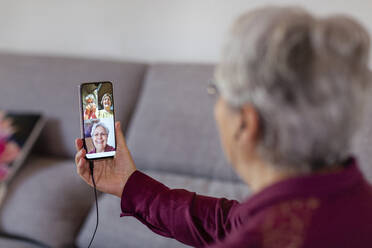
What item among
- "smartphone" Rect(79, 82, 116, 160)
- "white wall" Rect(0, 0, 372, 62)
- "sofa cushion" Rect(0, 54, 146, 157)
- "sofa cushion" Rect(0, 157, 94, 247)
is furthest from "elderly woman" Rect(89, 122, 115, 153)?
"white wall" Rect(0, 0, 372, 62)

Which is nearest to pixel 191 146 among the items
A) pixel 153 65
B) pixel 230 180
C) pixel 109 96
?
pixel 230 180

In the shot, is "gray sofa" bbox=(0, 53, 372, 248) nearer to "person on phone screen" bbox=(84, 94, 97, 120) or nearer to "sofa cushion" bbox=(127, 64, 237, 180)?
"sofa cushion" bbox=(127, 64, 237, 180)

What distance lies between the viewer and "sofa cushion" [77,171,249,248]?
139 cm

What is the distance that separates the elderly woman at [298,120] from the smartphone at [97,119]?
1.24 feet

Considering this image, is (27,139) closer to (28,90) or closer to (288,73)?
(28,90)

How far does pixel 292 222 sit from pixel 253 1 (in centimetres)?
150

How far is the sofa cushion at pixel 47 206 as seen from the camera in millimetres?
1521

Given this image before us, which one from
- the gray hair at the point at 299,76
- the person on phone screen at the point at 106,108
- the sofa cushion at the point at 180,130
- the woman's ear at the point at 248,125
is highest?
the gray hair at the point at 299,76

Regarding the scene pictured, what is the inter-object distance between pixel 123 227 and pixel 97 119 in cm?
53

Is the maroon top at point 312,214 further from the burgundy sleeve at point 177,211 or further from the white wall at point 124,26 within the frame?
the white wall at point 124,26

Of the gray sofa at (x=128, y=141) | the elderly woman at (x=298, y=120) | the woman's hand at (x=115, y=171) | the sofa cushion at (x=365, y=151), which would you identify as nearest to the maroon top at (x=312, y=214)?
the elderly woman at (x=298, y=120)

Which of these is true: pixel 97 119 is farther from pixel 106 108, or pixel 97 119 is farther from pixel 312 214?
pixel 312 214

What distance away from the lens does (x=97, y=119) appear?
3.32ft

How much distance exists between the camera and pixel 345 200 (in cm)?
67
